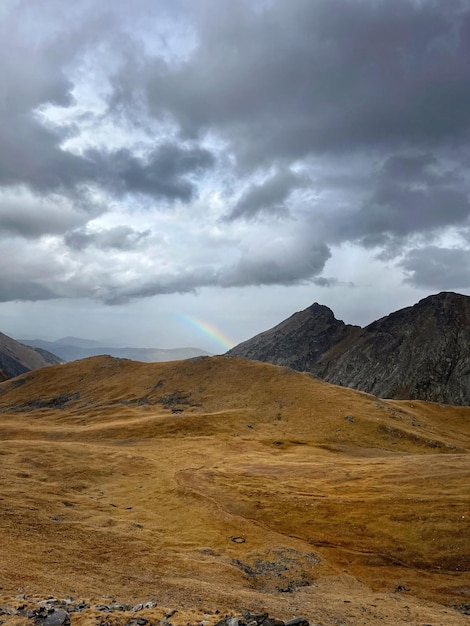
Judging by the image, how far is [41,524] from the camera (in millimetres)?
22250

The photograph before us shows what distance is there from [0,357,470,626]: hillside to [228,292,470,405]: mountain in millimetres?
75446

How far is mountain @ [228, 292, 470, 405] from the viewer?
12662 cm

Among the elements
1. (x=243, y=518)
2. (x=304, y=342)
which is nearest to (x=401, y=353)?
(x=304, y=342)

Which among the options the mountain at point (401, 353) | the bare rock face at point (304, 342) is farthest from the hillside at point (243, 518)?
the bare rock face at point (304, 342)

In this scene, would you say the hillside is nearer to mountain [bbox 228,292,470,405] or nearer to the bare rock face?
mountain [bbox 228,292,470,405]

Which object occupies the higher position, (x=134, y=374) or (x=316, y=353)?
(x=316, y=353)

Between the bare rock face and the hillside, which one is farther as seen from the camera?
the bare rock face

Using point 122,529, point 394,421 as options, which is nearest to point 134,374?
point 394,421

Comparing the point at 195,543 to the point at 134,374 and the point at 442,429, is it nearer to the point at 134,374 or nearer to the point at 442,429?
the point at 442,429

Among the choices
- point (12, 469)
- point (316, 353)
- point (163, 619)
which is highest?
point (316, 353)

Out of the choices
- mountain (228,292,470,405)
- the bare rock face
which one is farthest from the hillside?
the bare rock face

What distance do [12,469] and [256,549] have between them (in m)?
21.6

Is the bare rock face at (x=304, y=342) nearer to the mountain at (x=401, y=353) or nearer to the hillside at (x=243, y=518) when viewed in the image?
the mountain at (x=401, y=353)

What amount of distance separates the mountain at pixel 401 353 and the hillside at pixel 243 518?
7545 centimetres
